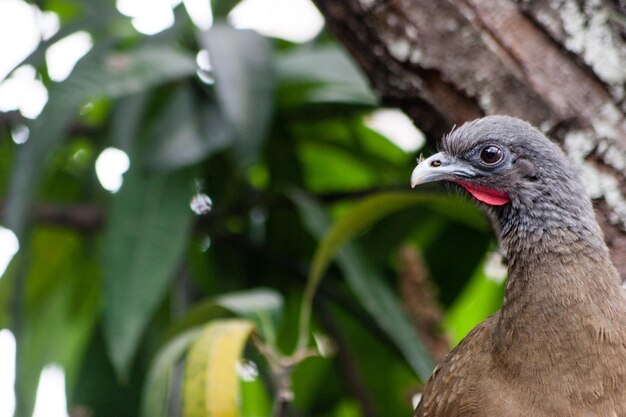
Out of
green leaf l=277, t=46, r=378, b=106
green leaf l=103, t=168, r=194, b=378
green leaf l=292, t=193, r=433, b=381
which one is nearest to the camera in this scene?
green leaf l=292, t=193, r=433, b=381


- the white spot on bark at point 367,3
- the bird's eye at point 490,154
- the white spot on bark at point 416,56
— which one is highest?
the white spot on bark at point 367,3

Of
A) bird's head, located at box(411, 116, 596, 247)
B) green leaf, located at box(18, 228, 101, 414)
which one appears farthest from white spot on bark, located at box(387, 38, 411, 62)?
green leaf, located at box(18, 228, 101, 414)

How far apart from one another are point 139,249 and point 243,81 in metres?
0.50

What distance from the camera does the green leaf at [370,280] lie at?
2.58 m

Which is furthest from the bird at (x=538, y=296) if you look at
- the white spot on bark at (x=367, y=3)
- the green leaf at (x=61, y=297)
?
the green leaf at (x=61, y=297)

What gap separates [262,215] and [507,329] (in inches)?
52.5

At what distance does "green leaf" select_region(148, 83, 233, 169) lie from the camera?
2.80 m

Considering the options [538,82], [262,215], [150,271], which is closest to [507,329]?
[538,82]

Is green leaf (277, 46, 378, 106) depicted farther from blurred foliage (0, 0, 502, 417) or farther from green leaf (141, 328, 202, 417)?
green leaf (141, 328, 202, 417)

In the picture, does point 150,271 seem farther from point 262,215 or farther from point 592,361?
point 592,361

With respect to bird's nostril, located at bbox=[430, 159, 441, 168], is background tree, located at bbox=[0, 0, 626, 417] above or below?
below

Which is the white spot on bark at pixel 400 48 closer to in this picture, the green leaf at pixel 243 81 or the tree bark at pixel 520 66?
the tree bark at pixel 520 66

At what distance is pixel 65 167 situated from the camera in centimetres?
346

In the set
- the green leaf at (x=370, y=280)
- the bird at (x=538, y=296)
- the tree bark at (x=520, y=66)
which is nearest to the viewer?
the bird at (x=538, y=296)
